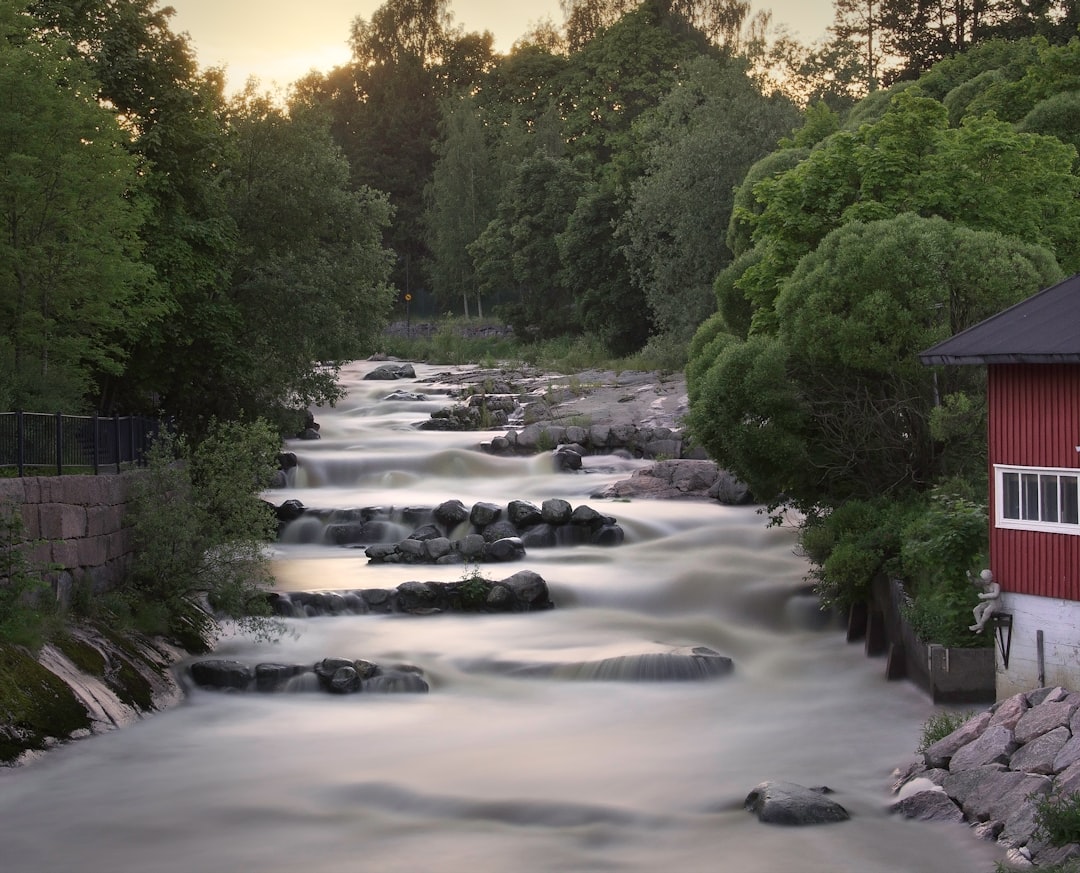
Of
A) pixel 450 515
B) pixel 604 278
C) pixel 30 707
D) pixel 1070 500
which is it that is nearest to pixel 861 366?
pixel 1070 500

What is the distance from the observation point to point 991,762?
15.4m

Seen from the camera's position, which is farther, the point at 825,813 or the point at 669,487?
the point at 669,487

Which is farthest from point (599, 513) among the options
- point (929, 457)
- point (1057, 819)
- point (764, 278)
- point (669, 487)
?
point (1057, 819)

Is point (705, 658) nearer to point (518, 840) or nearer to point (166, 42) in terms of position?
point (518, 840)

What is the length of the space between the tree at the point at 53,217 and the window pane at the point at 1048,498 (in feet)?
55.2

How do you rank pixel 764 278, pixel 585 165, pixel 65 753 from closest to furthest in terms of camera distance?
1. pixel 65 753
2. pixel 764 278
3. pixel 585 165

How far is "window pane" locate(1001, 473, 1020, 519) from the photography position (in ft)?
59.9

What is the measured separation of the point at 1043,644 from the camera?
17719 mm

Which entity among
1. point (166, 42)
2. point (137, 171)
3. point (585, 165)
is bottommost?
point (137, 171)

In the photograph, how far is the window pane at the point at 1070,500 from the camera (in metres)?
17.5

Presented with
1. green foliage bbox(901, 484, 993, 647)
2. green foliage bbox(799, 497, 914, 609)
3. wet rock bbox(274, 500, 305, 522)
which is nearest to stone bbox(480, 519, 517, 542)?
wet rock bbox(274, 500, 305, 522)

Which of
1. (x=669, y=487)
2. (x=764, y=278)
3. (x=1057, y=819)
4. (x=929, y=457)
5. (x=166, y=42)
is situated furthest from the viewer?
(x=669, y=487)

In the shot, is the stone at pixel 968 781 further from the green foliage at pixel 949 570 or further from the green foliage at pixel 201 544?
the green foliage at pixel 201 544

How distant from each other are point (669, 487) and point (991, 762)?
22470 mm
